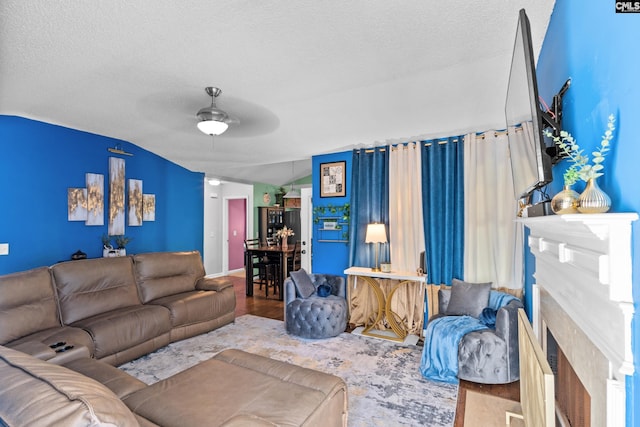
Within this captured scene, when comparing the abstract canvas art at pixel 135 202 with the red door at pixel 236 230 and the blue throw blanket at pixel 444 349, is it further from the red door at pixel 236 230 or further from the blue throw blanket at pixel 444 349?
the blue throw blanket at pixel 444 349

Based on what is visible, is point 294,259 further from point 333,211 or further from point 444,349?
point 444,349

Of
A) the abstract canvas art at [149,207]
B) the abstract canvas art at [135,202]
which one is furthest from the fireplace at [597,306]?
the abstract canvas art at [149,207]

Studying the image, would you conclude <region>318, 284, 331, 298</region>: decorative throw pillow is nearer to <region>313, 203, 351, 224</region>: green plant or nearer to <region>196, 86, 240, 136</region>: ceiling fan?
<region>313, 203, 351, 224</region>: green plant

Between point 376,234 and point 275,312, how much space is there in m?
2.11

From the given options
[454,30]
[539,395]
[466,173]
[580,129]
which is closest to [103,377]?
[539,395]

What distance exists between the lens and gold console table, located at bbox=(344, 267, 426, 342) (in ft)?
12.2

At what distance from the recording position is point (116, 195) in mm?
4352

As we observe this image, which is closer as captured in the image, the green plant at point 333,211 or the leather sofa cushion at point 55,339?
the leather sofa cushion at point 55,339

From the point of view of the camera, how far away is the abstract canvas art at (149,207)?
482 centimetres

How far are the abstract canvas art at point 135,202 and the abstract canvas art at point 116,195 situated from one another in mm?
147

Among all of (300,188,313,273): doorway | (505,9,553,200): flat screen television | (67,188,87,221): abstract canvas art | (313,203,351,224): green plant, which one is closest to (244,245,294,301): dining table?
(300,188,313,273): doorway

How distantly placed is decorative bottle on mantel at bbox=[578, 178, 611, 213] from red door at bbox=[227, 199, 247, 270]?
25.4ft

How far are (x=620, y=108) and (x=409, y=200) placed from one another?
10.2 ft

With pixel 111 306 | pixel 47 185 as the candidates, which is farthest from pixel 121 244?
pixel 111 306
